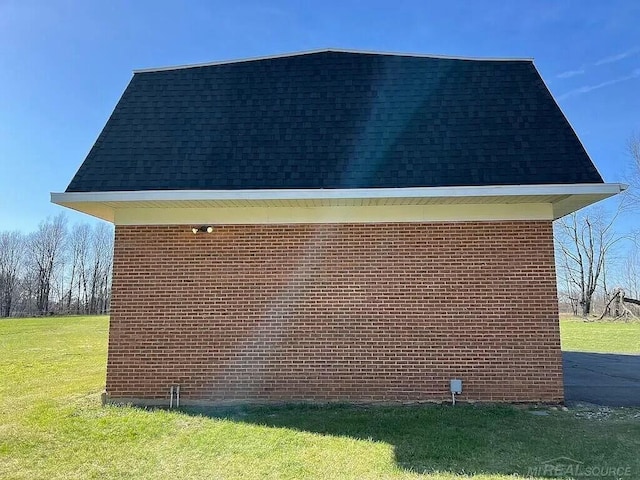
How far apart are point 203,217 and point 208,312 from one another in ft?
5.29

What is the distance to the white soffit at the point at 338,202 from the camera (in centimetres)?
686

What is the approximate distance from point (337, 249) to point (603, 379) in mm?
6926

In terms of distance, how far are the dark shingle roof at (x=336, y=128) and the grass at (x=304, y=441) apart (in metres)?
3.46

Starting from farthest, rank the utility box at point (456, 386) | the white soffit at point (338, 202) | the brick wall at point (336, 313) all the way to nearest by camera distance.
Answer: the brick wall at point (336, 313)
the utility box at point (456, 386)
the white soffit at point (338, 202)

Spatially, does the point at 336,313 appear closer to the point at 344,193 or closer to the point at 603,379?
the point at 344,193

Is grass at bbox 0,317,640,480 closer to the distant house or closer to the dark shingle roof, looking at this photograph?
the distant house

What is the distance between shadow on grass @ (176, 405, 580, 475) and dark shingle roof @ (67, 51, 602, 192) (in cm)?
342

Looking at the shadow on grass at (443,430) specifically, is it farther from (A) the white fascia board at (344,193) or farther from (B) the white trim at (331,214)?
(A) the white fascia board at (344,193)

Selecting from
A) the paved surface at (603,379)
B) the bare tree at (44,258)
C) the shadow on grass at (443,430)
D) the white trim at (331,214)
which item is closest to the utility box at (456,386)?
the shadow on grass at (443,430)

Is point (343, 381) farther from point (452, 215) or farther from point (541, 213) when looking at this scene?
point (541, 213)

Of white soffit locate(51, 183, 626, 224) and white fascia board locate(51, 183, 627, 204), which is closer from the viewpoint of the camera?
white fascia board locate(51, 183, 627, 204)

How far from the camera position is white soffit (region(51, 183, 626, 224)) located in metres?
6.86

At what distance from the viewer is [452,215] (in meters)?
7.57

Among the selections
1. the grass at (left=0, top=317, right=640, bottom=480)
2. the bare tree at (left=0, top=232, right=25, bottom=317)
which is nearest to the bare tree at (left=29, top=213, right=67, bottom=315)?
the bare tree at (left=0, top=232, right=25, bottom=317)
